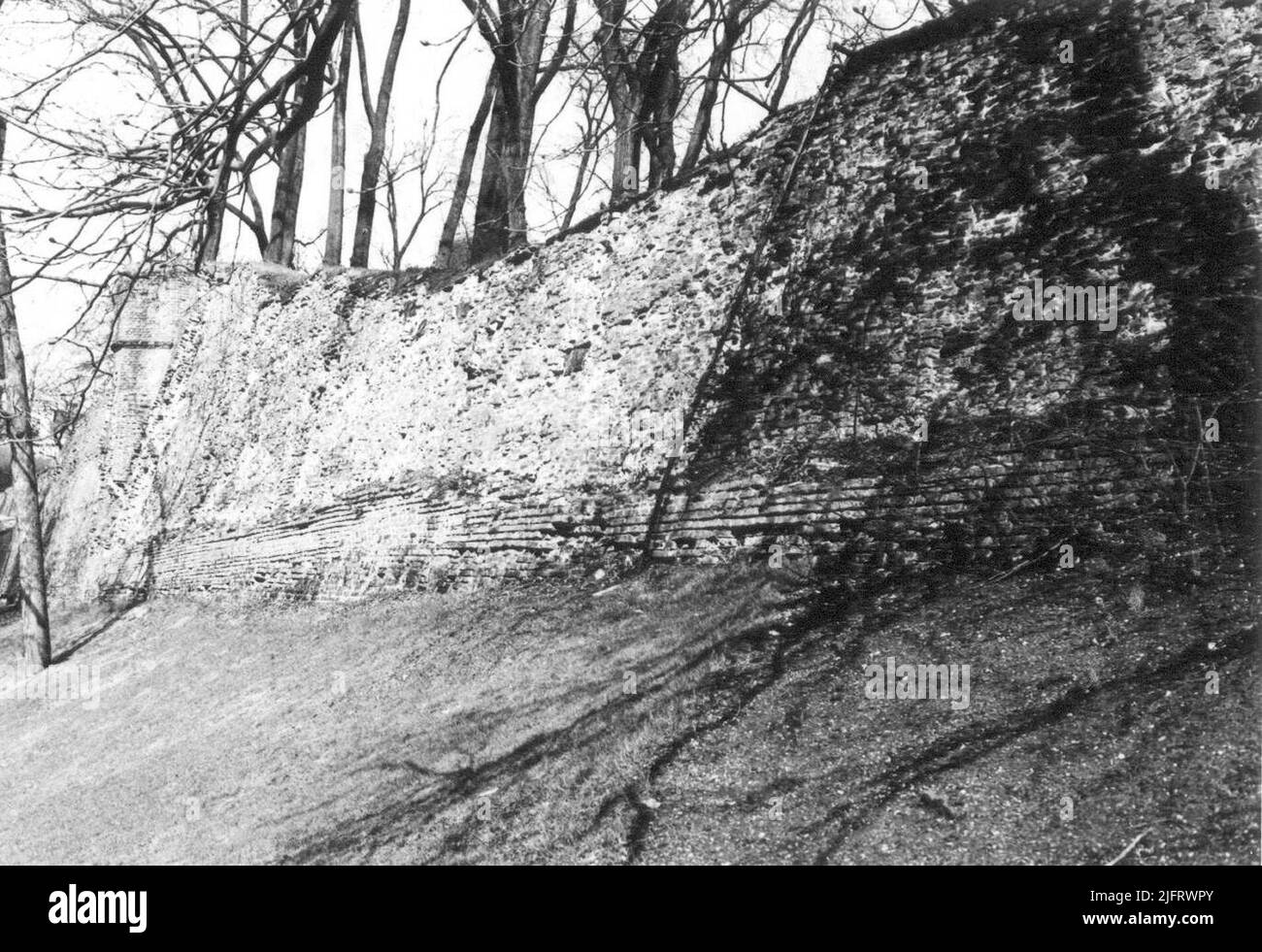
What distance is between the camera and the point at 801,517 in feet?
22.7

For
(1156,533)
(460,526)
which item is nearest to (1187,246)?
(1156,533)

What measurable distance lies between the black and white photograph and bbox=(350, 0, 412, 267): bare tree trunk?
8.51 m

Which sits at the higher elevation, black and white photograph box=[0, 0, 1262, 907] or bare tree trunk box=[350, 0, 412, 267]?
bare tree trunk box=[350, 0, 412, 267]

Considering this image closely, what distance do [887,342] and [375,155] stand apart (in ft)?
46.4

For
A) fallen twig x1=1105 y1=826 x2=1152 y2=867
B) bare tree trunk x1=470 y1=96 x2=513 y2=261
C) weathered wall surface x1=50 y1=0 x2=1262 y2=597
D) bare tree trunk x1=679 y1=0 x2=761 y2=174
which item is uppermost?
bare tree trunk x1=679 y1=0 x2=761 y2=174

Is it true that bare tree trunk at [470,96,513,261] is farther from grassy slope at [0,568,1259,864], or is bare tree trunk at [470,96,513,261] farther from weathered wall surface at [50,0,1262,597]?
grassy slope at [0,568,1259,864]

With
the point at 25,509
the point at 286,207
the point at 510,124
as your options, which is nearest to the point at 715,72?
the point at 510,124

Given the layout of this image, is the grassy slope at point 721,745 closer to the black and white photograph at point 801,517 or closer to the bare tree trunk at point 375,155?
the black and white photograph at point 801,517

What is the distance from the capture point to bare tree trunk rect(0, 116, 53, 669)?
12.5m

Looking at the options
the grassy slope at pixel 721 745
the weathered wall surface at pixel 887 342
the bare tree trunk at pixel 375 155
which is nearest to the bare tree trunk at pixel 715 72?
the weathered wall surface at pixel 887 342

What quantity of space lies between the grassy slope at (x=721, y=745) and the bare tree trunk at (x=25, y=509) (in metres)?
5.04

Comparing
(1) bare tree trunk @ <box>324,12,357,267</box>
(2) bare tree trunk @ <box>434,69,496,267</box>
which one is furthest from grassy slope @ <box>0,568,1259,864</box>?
(1) bare tree trunk @ <box>324,12,357,267</box>

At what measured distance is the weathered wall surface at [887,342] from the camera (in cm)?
571

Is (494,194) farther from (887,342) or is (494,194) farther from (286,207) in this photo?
(887,342)
